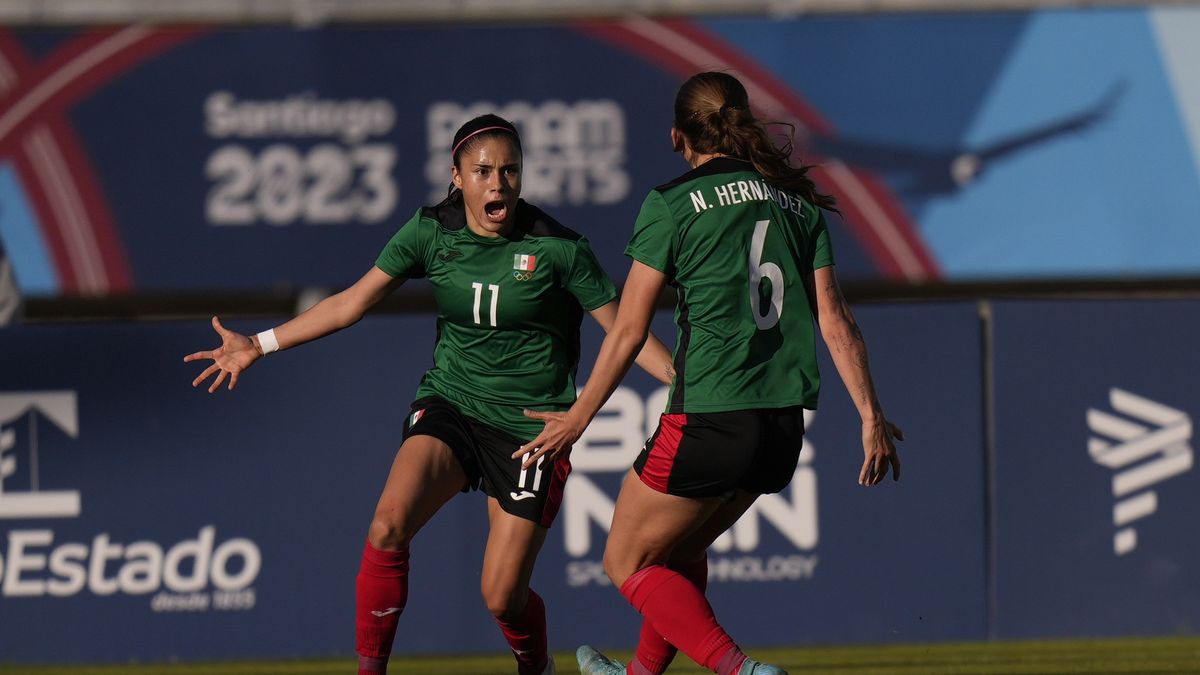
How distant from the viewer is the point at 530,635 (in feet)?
21.5

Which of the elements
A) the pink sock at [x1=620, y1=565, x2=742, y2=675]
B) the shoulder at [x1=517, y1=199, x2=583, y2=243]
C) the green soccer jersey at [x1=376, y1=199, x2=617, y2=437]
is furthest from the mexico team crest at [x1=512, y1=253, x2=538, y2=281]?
the pink sock at [x1=620, y1=565, x2=742, y2=675]

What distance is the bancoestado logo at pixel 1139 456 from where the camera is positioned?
30.1ft

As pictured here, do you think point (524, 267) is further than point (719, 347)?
Yes

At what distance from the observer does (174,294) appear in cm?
1231

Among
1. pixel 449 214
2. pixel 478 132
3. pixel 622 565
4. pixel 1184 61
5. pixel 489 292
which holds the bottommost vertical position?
pixel 622 565

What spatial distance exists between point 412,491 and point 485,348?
623mm

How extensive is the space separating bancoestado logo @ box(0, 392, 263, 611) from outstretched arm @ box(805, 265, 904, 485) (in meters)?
4.44

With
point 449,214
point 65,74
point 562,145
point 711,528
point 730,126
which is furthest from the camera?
point 562,145

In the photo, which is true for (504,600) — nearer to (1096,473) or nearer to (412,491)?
(412,491)

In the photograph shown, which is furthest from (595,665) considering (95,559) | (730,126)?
(95,559)

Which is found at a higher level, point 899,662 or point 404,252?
point 404,252

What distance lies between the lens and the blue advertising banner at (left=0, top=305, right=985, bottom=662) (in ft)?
29.6

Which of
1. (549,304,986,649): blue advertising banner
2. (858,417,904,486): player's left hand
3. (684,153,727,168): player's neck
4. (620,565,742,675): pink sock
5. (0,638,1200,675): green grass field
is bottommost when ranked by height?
(0,638,1200,675): green grass field

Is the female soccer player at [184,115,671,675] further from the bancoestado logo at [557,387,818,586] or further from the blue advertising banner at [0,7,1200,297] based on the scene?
Result: the blue advertising banner at [0,7,1200,297]
